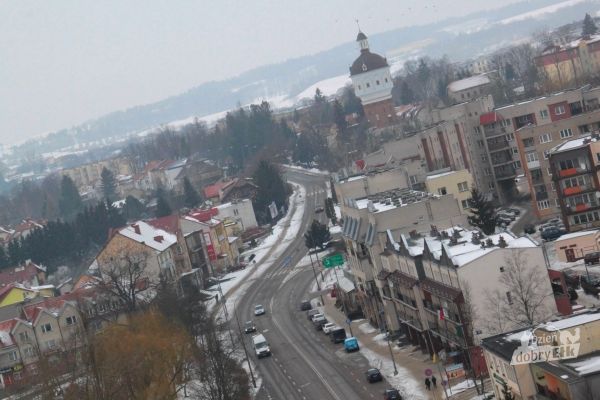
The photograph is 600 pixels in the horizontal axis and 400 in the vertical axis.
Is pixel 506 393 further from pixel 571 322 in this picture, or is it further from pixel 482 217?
pixel 482 217

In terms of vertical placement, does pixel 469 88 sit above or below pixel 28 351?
above

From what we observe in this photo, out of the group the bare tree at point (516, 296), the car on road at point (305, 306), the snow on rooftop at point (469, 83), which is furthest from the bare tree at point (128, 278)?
the snow on rooftop at point (469, 83)

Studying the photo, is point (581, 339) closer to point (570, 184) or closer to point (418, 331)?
point (418, 331)

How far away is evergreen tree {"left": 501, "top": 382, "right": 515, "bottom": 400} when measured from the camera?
81.6 ft

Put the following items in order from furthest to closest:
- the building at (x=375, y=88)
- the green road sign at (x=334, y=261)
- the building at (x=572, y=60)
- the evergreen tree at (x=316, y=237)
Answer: the building at (x=375, y=88)
the building at (x=572, y=60)
the evergreen tree at (x=316, y=237)
the green road sign at (x=334, y=261)

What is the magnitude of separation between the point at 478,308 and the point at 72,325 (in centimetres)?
2413

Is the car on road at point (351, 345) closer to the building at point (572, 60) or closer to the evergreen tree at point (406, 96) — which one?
the building at point (572, 60)

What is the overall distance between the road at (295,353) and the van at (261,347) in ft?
0.85

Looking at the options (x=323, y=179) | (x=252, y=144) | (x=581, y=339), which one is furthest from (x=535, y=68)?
(x=581, y=339)

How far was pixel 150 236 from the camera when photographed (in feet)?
205

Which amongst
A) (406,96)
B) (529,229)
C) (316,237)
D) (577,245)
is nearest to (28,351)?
(316,237)

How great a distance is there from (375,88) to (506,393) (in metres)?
81.5

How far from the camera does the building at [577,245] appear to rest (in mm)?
41219

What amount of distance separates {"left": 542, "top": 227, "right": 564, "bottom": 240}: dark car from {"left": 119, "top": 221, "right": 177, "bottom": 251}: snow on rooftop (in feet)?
71.4
